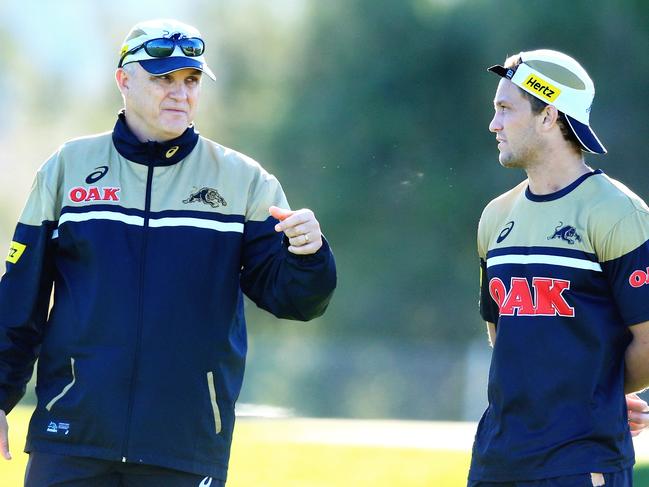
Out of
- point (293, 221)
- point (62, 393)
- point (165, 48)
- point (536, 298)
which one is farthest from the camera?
point (165, 48)

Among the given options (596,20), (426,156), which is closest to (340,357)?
(426,156)

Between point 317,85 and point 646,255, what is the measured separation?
28.3 m

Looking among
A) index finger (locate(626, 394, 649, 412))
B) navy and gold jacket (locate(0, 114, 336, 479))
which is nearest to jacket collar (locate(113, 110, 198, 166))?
navy and gold jacket (locate(0, 114, 336, 479))

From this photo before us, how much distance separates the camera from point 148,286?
4156mm

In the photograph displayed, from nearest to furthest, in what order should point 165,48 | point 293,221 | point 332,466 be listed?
point 293,221 → point 165,48 → point 332,466

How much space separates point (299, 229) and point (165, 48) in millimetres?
911

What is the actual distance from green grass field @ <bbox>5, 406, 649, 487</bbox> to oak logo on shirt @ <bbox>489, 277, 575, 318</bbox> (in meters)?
3.98

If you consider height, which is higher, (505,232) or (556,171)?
(556,171)

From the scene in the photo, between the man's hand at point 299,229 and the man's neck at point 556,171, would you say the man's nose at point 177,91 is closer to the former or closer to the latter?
the man's hand at point 299,229

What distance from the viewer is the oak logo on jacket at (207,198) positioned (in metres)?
4.30

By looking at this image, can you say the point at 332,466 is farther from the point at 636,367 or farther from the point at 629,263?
the point at 629,263

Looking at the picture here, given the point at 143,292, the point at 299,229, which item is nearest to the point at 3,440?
the point at 143,292

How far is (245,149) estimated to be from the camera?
31.4 metres

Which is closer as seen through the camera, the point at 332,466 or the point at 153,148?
the point at 153,148
